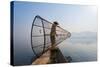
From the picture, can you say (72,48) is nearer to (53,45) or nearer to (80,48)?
(80,48)

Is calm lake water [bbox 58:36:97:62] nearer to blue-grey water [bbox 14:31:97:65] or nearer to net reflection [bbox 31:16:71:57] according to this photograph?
blue-grey water [bbox 14:31:97:65]

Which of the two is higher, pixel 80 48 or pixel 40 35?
pixel 40 35

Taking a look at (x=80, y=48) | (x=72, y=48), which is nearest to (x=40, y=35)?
(x=72, y=48)

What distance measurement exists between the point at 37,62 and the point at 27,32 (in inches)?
14.7

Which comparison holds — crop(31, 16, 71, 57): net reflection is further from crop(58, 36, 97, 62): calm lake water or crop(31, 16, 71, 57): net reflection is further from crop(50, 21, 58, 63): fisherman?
crop(58, 36, 97, 62): calm lake water

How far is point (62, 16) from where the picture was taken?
254 centimetres

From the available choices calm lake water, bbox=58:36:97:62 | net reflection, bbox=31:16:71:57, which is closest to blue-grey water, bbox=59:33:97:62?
calm lake water, bbox=58:36:97:62

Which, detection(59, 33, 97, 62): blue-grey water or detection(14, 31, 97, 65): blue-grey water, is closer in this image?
detection(14, 31, 97, 65): blue-grey water

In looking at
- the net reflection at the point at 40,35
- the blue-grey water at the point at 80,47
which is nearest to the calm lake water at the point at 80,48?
the blue-grey water at the point at 80,47

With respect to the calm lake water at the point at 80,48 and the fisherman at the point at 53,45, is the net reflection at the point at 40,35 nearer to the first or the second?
the fisherman at the point at 53,45

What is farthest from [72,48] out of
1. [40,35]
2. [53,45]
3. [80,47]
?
[40,35]

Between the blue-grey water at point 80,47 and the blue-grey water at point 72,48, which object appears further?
the blue-grey water at point 80,47

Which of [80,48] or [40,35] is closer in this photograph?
[40,35]
